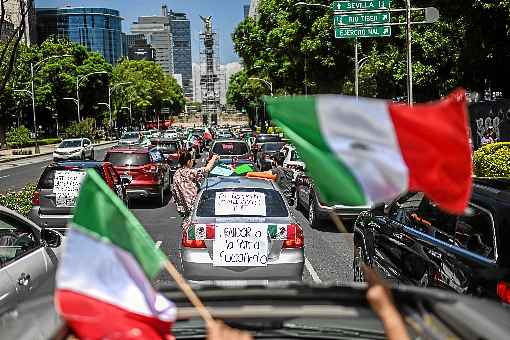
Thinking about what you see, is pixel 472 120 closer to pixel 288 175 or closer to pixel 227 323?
pixel 288 175

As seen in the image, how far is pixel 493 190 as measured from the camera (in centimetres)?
556

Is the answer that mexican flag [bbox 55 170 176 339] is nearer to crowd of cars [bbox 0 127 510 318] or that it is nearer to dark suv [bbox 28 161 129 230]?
crowd of cars [bbox 0 127 510 318]

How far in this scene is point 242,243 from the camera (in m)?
7.57

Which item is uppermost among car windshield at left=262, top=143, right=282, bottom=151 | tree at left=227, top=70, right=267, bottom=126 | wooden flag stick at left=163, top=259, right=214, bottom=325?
tree at left=227, top=70, right=267, bottom=126

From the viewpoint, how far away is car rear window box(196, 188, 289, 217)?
7.92 meters

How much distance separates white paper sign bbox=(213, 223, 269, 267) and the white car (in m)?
35.5

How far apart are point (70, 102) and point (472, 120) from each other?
204 ft

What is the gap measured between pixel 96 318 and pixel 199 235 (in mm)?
5472

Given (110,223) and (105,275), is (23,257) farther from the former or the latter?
(105,275)

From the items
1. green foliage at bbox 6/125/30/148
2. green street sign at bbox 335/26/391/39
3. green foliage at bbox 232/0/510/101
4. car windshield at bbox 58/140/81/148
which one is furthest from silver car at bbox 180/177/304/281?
green foliage at bbox 6/125/30/148

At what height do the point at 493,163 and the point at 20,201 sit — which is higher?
the point at 493,163

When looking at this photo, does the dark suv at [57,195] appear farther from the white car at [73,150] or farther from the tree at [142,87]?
the tree at [142,87]

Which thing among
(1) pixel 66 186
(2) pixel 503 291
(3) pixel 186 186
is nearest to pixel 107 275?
(2) pixel 503 291

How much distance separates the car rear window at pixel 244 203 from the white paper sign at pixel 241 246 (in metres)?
0.31
